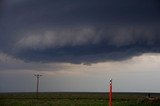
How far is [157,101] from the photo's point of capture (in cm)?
3375

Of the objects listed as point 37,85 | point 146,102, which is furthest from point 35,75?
point 146,102

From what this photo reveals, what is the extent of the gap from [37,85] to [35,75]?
5.70m

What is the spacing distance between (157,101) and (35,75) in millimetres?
69081

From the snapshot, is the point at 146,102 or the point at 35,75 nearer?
the point at 146,102

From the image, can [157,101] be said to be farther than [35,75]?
No

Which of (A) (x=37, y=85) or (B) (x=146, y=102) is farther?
(A) (x=37, y=85)

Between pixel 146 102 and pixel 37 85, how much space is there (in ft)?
204

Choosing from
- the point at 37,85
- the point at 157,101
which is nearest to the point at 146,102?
the point at 157,101

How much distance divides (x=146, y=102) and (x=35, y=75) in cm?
6713

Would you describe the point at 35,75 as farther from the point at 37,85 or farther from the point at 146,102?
the point at 146,102

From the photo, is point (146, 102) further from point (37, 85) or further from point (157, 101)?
point (37, 85)

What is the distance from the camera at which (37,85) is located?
94.8 m

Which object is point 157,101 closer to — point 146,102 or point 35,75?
point 146,102

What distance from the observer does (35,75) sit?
99.9 meters
